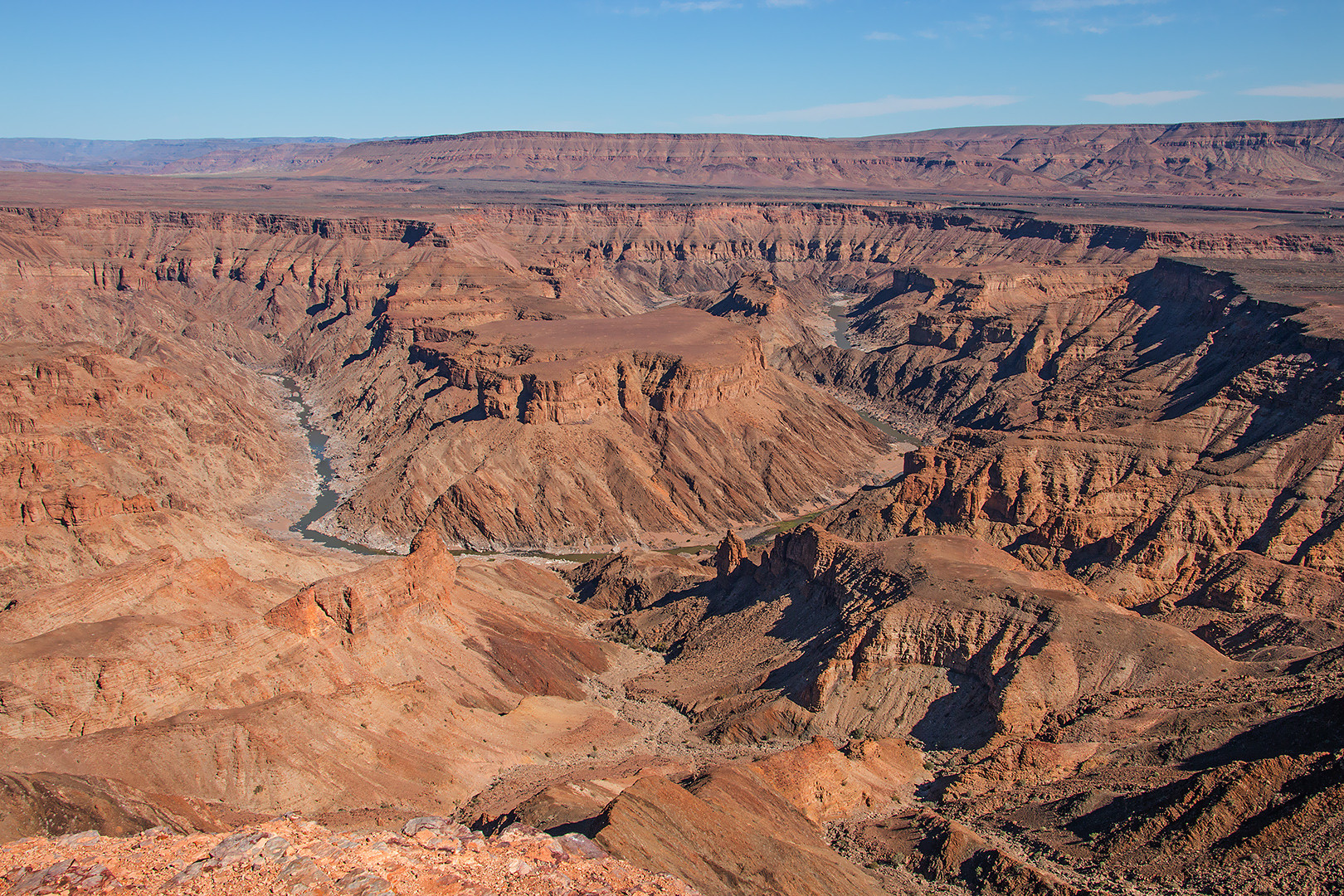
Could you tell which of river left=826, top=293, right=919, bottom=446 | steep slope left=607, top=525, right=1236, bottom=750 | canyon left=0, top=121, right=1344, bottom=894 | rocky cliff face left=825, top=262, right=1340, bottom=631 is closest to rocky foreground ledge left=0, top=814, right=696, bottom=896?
canyon left=0, top=121, right=1344, bottom=894

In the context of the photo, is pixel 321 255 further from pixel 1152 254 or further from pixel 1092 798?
pixel 1092 798

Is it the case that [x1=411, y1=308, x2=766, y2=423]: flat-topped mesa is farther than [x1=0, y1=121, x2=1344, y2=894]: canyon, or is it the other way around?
[x1=411, y1=308, x2=766, y2=423]: flat-topped mesa

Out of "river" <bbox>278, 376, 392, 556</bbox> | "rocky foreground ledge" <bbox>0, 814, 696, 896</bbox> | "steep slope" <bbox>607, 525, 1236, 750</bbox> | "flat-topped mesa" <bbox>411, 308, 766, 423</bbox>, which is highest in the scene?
"flat-topped mesa" <bbox>411, 308, 766, 423</bbox>

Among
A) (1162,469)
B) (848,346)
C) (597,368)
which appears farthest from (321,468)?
(848,346)

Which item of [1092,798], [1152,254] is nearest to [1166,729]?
[1092,798]

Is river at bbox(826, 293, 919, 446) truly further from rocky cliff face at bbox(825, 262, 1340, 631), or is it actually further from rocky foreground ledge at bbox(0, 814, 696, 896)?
rocky foreground ledge at bbox(0, 814, 696, 896)
